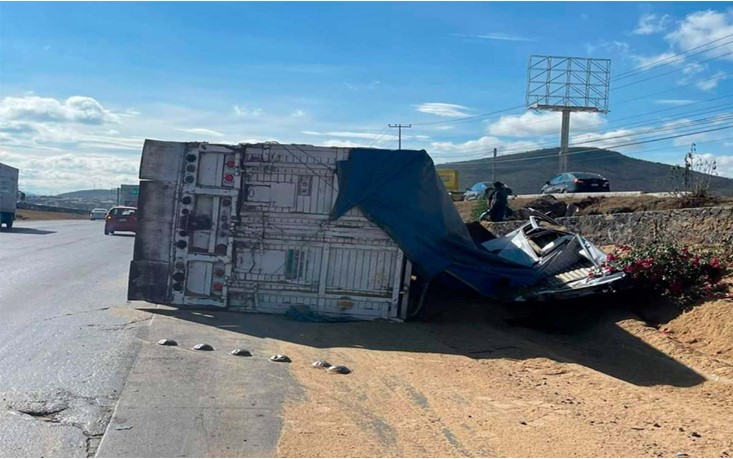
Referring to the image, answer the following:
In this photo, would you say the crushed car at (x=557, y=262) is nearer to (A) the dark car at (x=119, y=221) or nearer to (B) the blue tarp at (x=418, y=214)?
(B) the blue tarp at (x=418, y=214)

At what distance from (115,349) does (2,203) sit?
107 feet

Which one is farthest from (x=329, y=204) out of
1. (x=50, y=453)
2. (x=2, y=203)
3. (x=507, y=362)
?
(x=2, y=203)

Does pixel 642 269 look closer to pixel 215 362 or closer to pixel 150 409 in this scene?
pixel 215 362

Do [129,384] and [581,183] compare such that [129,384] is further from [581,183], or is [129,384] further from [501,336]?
[581,183]

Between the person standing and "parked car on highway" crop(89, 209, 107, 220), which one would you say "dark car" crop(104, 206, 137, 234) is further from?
"parked car on highway" crop(89, 209, 107, 220)

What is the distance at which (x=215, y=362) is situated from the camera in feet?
25.4

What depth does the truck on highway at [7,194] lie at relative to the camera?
122 feet

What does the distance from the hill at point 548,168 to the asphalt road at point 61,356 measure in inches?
2607

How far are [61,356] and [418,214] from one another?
16.7 feet

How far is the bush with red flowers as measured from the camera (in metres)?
10.6

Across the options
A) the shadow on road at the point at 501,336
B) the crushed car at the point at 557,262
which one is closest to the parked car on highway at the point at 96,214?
the crushed car at the point at 557,262

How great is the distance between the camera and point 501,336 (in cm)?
1023

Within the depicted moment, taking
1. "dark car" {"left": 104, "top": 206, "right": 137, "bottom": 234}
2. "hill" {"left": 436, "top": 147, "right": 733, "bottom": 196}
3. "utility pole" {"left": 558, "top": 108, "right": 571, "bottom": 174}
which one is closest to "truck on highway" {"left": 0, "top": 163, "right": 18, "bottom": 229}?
"dark car" {"left": 104, "top": 206, "right": 137, "bottom": 234}

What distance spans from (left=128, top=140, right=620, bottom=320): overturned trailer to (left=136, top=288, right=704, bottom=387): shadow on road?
1.16ft
